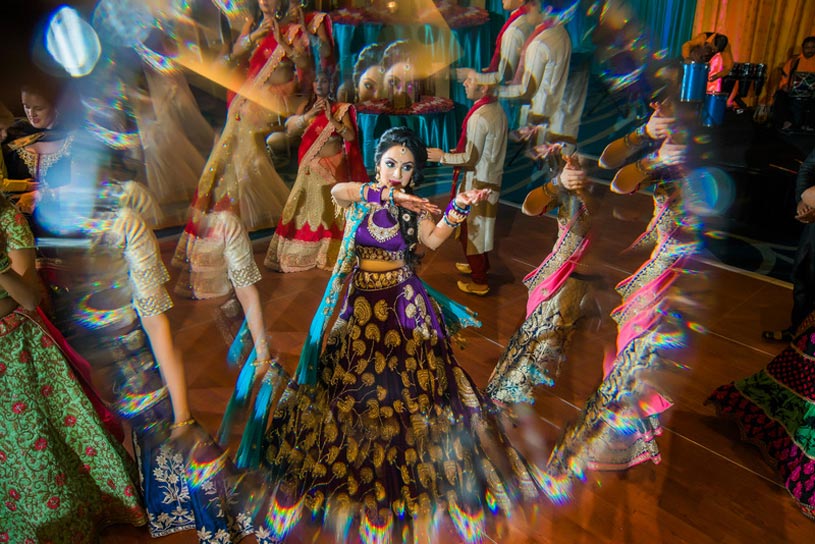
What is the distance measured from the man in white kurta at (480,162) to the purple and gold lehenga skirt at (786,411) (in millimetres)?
1788

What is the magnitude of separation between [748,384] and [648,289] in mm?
1128

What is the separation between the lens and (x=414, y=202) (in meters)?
2.38

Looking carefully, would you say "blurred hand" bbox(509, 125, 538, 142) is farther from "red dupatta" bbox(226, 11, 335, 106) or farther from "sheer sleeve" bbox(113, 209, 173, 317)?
"sheer sleeve" bbox(113, 209, 173, 317)

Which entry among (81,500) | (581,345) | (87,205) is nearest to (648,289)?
(581,345)

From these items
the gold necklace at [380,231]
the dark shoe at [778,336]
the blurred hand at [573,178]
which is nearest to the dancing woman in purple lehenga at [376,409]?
the gold necklace at [380,231]

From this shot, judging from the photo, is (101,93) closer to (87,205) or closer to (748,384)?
(87,205)

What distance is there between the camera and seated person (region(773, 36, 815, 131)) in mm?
6398

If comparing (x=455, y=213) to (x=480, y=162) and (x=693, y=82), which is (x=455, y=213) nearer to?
(x=693, y=82)

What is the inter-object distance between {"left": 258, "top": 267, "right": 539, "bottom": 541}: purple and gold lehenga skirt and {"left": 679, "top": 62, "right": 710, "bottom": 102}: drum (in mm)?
1306

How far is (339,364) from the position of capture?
2670 mm

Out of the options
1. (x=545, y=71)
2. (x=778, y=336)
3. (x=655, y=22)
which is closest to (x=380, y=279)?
(x=545, y=71)

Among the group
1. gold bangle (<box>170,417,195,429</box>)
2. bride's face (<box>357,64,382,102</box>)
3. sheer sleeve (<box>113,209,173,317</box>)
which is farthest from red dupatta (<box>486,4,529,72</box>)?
gold bangle (<box>170,417,195,429</box>)

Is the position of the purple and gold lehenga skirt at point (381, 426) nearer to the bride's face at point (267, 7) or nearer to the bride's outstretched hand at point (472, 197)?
the bride's outstretched hand at point (472, 197)

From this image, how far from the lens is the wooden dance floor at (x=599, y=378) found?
2.66 metres
